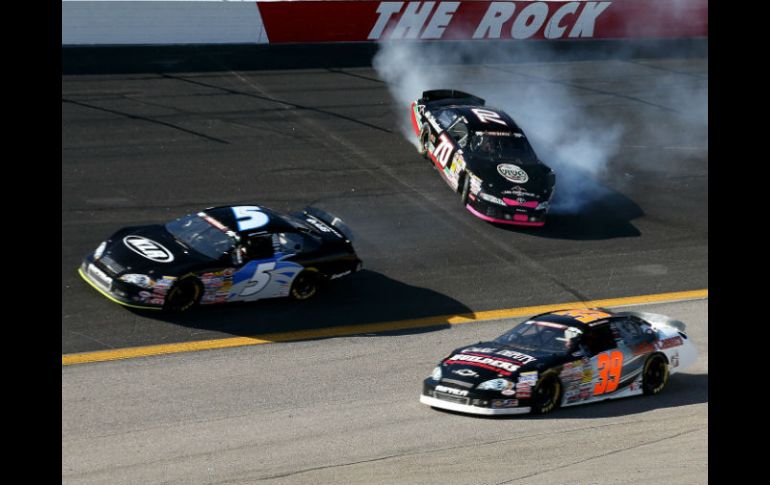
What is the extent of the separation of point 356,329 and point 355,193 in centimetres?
A: 593

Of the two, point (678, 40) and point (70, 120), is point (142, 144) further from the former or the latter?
point (678, 40)

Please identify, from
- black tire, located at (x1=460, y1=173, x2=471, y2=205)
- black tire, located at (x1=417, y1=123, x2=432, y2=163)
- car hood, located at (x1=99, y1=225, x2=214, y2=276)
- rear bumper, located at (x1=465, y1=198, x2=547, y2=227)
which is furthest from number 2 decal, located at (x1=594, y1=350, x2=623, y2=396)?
black tire, located at (x1=417, y1=123, x2=432, y2=163)

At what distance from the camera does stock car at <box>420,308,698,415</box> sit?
10859 mm

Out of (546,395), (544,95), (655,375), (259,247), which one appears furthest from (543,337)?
(544,95)

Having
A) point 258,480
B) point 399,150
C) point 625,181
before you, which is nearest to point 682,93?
point 625,181

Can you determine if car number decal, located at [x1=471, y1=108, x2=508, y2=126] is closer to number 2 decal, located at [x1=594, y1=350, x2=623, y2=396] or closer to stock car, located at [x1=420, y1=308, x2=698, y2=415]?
stock car, located at [x1=420, y1=308, x2=698, y2=415]

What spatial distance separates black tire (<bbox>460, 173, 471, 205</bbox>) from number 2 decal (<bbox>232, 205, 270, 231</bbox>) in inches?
209

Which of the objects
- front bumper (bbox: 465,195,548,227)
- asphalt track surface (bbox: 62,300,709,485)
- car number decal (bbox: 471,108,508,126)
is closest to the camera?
asphalt track surface (bbox: 62,300,709,485)

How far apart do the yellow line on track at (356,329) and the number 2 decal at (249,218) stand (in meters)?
1.75

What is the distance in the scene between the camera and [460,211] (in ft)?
Answer: 62.3

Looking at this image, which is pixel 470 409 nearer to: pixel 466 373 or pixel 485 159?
pixel 466 373

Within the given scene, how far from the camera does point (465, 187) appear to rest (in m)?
19.0

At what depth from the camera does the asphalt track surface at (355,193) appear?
1480cm

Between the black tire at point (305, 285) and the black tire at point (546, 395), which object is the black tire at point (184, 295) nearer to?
the black tire at point (305, 285)
